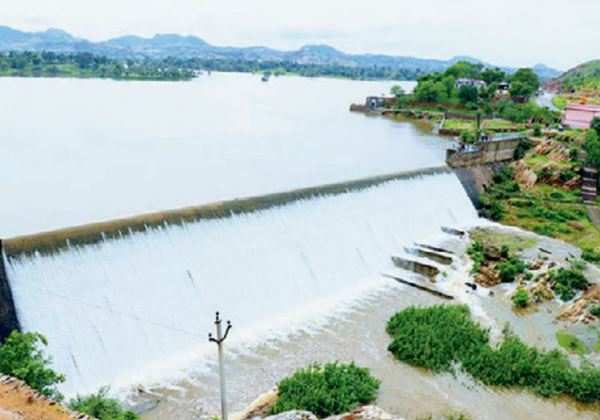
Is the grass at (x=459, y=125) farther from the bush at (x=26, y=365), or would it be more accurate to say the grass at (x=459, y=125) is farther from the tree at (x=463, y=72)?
the bush at (x=26, y=365)

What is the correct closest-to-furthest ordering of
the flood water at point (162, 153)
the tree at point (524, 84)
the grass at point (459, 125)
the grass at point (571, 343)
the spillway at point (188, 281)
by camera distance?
the spillway at point (188, 281), the grass at point (571, 343), the flood water at point (162, 153), the grass at point (459, 125), the tree at point (524, 84)

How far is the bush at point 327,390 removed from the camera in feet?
36.9

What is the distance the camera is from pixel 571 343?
1559 centimetres

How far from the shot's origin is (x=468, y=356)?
1404 cm

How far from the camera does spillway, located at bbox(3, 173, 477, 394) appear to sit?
12406 millimetres

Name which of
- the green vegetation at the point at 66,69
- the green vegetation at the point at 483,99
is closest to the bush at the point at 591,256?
the green vegetation at the point at 483,99

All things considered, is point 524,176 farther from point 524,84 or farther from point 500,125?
point 524,84

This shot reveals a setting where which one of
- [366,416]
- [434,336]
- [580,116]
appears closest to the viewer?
[366,416]

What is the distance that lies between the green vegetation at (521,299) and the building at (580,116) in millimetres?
22039

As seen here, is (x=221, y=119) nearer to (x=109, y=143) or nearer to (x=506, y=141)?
(x=109, y=143)

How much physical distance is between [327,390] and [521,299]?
8.55 meters

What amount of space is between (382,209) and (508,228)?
644 cm

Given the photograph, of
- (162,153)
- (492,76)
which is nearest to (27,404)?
(162,153)

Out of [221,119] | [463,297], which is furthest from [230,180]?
[221,119]
